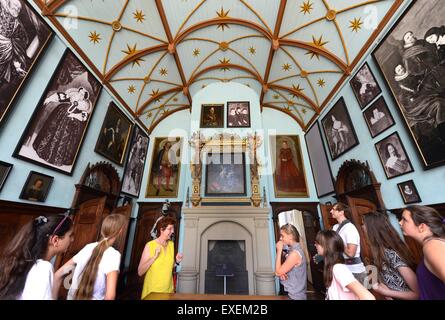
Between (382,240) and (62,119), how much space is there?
6208mm

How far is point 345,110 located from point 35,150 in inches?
310

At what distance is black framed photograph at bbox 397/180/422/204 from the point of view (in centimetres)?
322

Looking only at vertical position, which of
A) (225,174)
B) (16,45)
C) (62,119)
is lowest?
(225,174)

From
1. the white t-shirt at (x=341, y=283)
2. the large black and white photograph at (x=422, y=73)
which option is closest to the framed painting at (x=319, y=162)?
the large black and white photograph at (x=422, y=73)

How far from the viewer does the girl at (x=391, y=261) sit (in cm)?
160

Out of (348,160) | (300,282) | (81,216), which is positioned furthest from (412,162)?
(81,216)

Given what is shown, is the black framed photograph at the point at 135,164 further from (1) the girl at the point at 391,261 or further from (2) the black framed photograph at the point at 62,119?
(1) the girl at the point at 391,261

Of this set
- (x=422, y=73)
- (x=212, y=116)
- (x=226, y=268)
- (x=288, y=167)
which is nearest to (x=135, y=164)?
(x=212, y=116)

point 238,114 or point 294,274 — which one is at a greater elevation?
point 238,114

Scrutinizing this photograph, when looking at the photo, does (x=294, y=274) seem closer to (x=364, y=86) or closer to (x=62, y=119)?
(x=364, y=86)

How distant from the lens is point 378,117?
4.06m

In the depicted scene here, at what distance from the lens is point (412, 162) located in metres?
3.34
